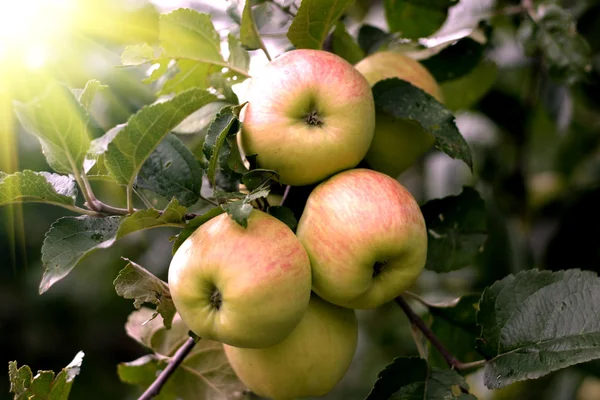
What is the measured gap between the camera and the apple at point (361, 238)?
805 millimetres

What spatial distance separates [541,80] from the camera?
6.07ft

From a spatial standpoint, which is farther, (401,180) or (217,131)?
(401,180)

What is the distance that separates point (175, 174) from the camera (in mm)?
934

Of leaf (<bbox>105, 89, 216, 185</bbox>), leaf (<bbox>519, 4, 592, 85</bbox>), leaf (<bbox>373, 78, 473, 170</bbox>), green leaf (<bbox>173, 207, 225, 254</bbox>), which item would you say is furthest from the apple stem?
leaf (<bbox>519, 4, 592, 85</bbox>)

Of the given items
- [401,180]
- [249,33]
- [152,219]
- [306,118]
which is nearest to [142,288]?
[152,219]

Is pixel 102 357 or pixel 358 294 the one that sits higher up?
pixel 358 294

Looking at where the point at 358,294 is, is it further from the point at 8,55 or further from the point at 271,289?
the point at 8,55

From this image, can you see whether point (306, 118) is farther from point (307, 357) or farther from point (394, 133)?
point (307, 357)

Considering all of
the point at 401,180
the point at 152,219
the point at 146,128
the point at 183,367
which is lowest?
the point at 401,180

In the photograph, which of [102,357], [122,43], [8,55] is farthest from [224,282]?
[102,357]

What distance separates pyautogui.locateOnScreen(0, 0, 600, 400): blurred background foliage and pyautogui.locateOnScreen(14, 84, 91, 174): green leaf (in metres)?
0.11

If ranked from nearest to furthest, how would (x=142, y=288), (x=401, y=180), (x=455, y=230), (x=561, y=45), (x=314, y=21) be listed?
(x=142, y=288) → (x=314, y=21) → (x=455, y=230) → (x=561, y=45) → (x=401, y=180)

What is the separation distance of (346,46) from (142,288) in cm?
59

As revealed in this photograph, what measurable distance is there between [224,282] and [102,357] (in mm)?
1959
